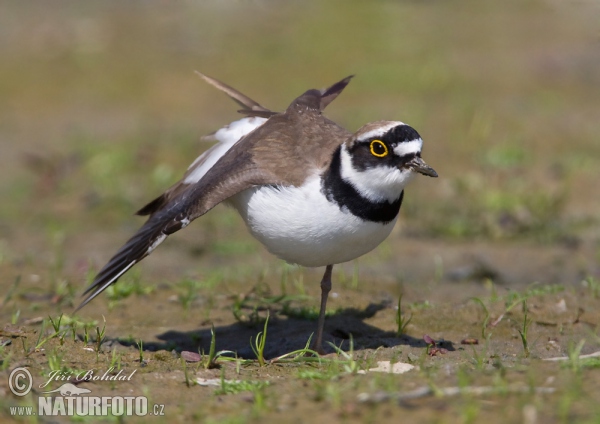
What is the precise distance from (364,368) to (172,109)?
9029mm

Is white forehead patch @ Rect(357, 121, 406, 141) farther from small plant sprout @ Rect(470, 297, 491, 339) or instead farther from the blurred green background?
the blurred green background

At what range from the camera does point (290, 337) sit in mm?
6062

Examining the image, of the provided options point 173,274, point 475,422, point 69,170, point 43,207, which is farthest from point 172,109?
point 475,422

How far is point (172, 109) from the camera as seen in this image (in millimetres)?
13188

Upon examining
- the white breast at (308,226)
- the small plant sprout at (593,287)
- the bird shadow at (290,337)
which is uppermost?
the white breast at (308,226)

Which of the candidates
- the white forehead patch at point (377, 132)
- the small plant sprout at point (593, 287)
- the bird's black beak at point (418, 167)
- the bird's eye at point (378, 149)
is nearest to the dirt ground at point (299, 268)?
the small plant sprout at point (593, 287)

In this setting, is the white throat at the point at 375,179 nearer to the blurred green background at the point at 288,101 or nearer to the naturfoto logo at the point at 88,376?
the naturfoto logo at the point at 88,376

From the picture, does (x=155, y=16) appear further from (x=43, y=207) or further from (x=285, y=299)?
(x=285, y=299)

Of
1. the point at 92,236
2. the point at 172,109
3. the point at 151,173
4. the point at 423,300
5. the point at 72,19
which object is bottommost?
the point at 423,300

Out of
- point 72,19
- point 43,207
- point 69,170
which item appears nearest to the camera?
point 43,207

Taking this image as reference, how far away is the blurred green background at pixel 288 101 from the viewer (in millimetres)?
9148

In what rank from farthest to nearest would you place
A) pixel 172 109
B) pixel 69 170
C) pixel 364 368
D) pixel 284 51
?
pixel 284 51, pixel 172 109, pixel 69 170, pixel 364 368
